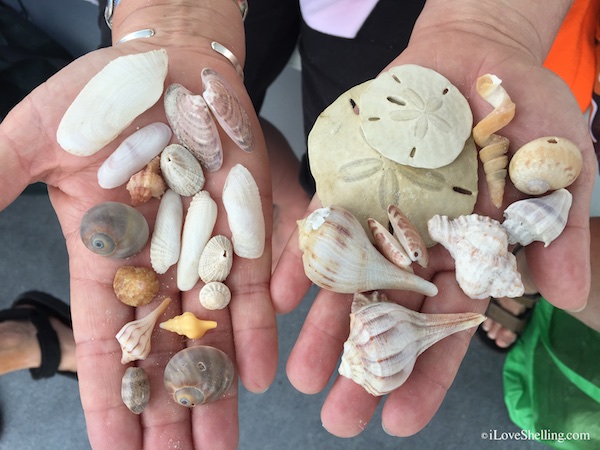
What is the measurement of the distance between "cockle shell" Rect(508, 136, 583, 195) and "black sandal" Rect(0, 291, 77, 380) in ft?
5.48

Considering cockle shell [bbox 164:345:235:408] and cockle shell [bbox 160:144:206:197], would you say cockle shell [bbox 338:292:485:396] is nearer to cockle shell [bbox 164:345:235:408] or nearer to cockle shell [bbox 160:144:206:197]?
cockle shell [bbox 164:345:235:408]

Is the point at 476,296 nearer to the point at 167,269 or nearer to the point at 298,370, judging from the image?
the point at 298,370

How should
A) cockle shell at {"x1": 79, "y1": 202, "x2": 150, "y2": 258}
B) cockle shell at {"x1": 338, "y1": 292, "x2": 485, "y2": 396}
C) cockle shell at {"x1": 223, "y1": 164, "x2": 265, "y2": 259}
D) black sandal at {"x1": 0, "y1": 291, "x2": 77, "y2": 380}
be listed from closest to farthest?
cockle shell at {"x1": 338, "y1": 292, "x2": 485, "y2": 396}
cockle shell at {"x1": 79, "y1": 202, "x2": 150, "y2": 258}
cockle shell at {"x1": 223, "y1": 164, "x2": 265, "y2": 259}
black sandal at {"x1": 0, "y1": 291, "x2": 77, "y2": 380}

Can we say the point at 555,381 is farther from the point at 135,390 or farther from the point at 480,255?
the point at 135,390

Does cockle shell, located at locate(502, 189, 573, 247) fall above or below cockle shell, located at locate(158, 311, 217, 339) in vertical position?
above

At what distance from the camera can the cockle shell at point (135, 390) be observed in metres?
1.09

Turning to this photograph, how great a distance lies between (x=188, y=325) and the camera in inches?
44.8

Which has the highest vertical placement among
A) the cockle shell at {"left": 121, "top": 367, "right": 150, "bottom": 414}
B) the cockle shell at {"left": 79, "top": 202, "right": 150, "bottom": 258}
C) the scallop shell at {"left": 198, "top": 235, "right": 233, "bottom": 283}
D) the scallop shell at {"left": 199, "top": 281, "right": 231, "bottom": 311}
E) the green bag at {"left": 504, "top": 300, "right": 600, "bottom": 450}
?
the cockle shell at {"left": 79, "top": 202, "right": 150, "bottom": 258}

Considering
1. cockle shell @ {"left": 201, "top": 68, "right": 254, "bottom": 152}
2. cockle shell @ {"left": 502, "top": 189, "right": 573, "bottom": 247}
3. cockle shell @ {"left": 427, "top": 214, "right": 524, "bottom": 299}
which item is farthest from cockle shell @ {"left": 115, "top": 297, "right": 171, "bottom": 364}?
cockle shell @ {"left": 502, "top": 189, "right": 573, "bottom": 247}

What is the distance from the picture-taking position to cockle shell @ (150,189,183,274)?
48.0 inches

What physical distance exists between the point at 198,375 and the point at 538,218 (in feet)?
2.42

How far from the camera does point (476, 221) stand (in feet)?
3.61

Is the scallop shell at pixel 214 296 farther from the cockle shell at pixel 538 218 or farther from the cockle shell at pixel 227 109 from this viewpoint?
the cockle shell at pixel 538 218

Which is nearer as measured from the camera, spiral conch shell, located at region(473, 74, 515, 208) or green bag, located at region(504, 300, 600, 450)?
spiral conch shell, located at region(473, 74, 515, 208)
